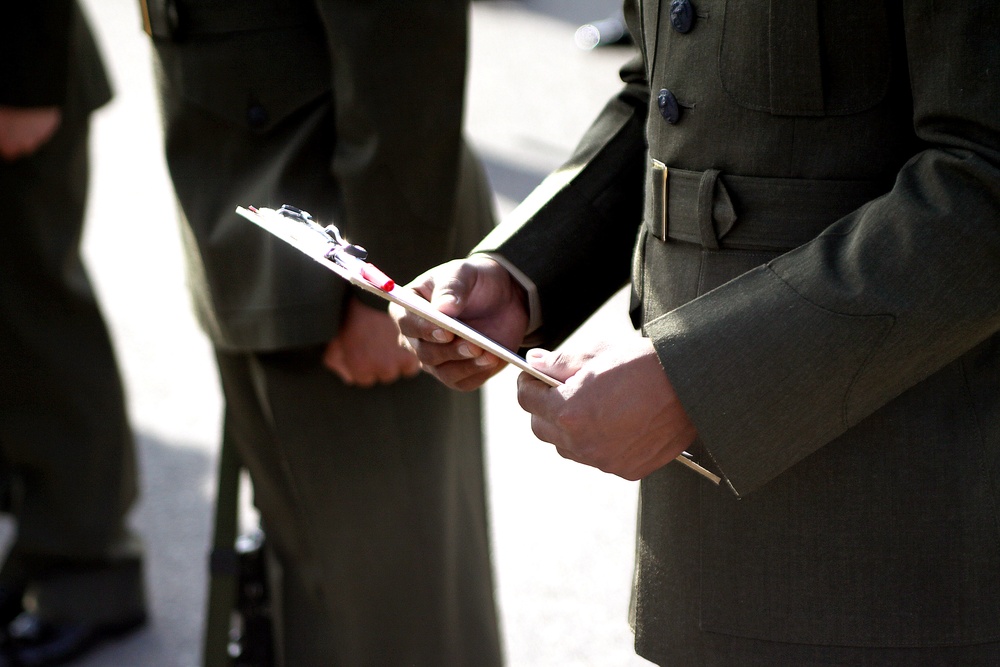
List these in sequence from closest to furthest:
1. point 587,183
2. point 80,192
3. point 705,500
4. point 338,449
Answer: point 705,500 < point 587,183 < point 338,449 < point 80,192

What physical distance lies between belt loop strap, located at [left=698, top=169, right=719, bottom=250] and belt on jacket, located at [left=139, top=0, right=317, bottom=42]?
0.93 meters

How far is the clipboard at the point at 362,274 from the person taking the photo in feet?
3.72

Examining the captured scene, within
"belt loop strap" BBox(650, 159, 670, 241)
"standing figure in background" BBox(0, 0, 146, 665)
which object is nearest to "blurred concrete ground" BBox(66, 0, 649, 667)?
"standing figure in background" BBox(0, 0, 146, 665)

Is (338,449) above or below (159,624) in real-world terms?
above

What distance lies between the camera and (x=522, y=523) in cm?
342

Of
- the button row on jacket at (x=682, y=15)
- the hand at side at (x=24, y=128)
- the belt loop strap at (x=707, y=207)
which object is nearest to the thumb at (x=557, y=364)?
the belt loop strap at (x=707, y=207)

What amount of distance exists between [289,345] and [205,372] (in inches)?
104

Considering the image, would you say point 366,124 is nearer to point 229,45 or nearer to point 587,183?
point 229,45

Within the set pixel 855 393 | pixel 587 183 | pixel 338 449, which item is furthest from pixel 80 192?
pixel 855 393

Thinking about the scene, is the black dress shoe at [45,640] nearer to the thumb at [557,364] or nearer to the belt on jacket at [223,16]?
the belt on jacket at [223,16]

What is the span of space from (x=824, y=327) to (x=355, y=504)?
1.20 meters

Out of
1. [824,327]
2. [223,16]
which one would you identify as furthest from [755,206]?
[223,16]

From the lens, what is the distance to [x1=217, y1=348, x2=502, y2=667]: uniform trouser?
2.01m

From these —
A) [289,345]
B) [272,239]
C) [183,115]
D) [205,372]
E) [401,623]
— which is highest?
[183,115]
